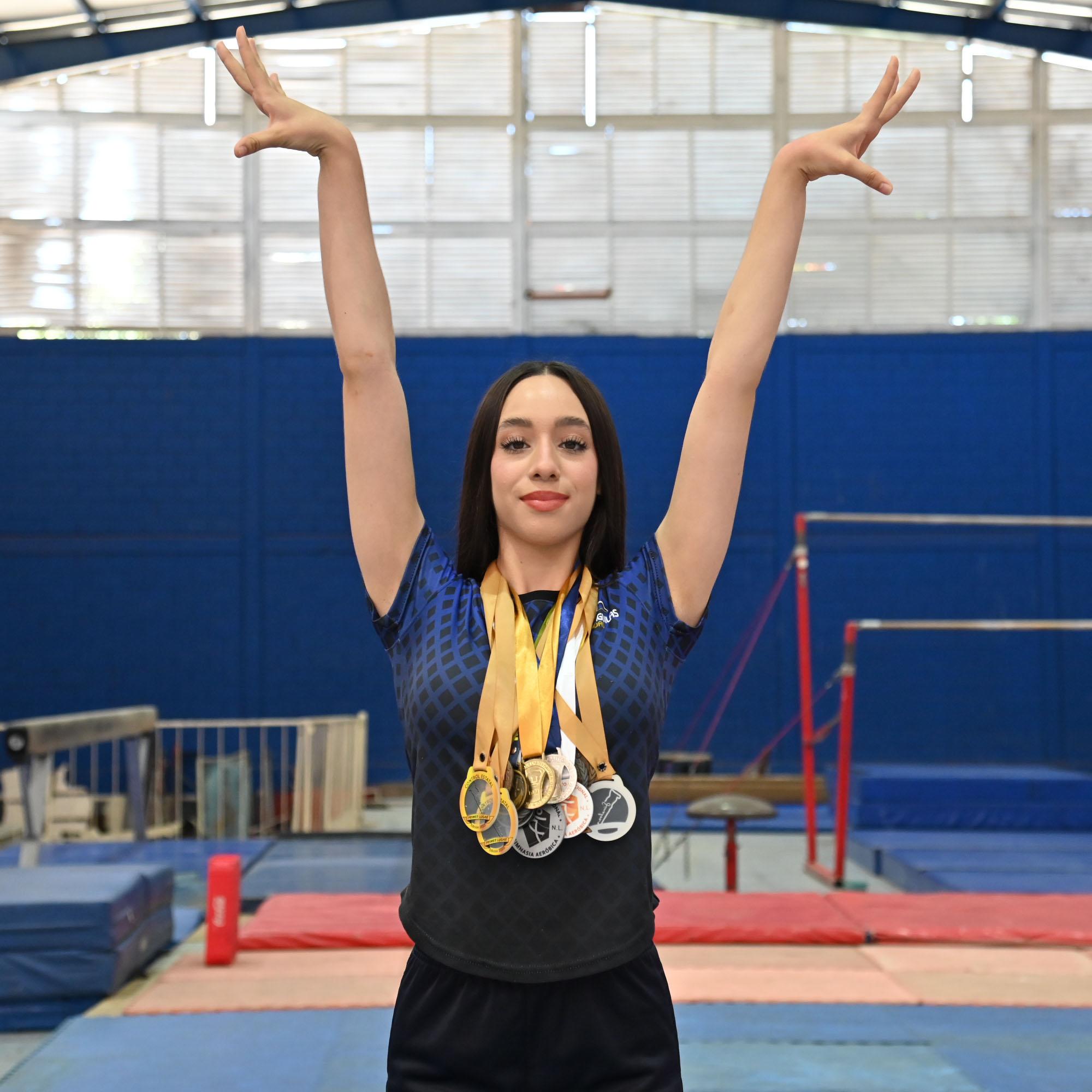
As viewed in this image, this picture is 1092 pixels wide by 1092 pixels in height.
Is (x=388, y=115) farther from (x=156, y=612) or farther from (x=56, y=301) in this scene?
(x=156, y=612)

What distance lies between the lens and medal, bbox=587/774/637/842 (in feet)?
4.58

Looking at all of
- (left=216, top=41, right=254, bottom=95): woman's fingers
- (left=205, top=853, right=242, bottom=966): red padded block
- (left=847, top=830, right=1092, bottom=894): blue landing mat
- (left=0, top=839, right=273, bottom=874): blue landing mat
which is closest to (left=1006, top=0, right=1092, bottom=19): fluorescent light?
(left=847, top=830, right=1092, bottom=894): blue landing mat

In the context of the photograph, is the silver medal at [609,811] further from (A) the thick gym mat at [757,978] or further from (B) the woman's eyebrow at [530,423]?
(A) the thick gym mat at [757,978]

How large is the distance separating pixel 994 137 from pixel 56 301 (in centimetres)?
895

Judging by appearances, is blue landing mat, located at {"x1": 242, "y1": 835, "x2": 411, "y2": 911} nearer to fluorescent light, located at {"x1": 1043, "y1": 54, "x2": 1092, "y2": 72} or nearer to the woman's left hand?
the woman's left hand

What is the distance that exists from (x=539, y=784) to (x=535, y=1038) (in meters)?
0.28

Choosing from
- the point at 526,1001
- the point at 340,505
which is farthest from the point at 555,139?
the point at 526,1001

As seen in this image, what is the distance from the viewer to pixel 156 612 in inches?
446

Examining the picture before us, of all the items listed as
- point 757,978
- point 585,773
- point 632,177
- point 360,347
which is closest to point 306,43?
point 632,177

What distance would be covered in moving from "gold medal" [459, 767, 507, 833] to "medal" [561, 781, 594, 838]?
0.27 ft

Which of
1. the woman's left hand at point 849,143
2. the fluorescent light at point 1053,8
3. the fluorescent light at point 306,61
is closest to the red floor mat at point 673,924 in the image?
→ the woman's left hand at point 849,143

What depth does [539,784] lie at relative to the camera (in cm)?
138

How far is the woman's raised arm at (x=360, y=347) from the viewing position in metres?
1.51

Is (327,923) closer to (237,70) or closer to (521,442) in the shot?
(521,442)
